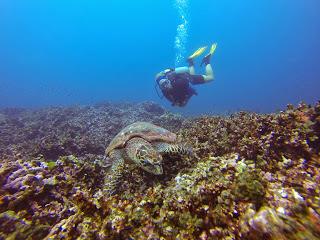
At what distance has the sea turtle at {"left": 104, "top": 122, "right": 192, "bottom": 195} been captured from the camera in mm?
3818

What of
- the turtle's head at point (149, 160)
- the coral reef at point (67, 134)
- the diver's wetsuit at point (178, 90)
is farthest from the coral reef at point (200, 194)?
the diver's wetsuit at point (178, 90)

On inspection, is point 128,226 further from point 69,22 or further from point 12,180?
point 69,22

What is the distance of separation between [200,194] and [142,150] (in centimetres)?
215

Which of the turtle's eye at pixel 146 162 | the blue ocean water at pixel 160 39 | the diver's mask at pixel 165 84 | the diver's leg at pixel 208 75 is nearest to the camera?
the turtle's eye at pixel 146 162

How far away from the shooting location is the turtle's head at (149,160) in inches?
147

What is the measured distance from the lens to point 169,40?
16525 cm

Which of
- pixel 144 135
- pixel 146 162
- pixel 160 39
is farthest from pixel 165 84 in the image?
pixel 160 39

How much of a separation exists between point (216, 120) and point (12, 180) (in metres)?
4.64

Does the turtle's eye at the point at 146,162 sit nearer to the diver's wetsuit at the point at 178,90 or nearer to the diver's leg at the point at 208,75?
the diver's wetsuit at the point at 178,90

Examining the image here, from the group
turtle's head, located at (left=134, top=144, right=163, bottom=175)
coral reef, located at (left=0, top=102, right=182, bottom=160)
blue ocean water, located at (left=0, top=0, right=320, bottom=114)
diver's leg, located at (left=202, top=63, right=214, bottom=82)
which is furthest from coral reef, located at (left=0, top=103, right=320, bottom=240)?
blue ocean water, located at (left=0, top=0, right=320, bottom=114)

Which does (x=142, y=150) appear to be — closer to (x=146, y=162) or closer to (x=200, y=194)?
(x=146, y=162)

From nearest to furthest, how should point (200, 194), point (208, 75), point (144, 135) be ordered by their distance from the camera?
point (200, 194) → point (144, 135) → point (208, 75)

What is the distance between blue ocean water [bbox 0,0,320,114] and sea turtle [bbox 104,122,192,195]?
135755 millimetres

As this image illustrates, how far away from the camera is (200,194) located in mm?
2355
